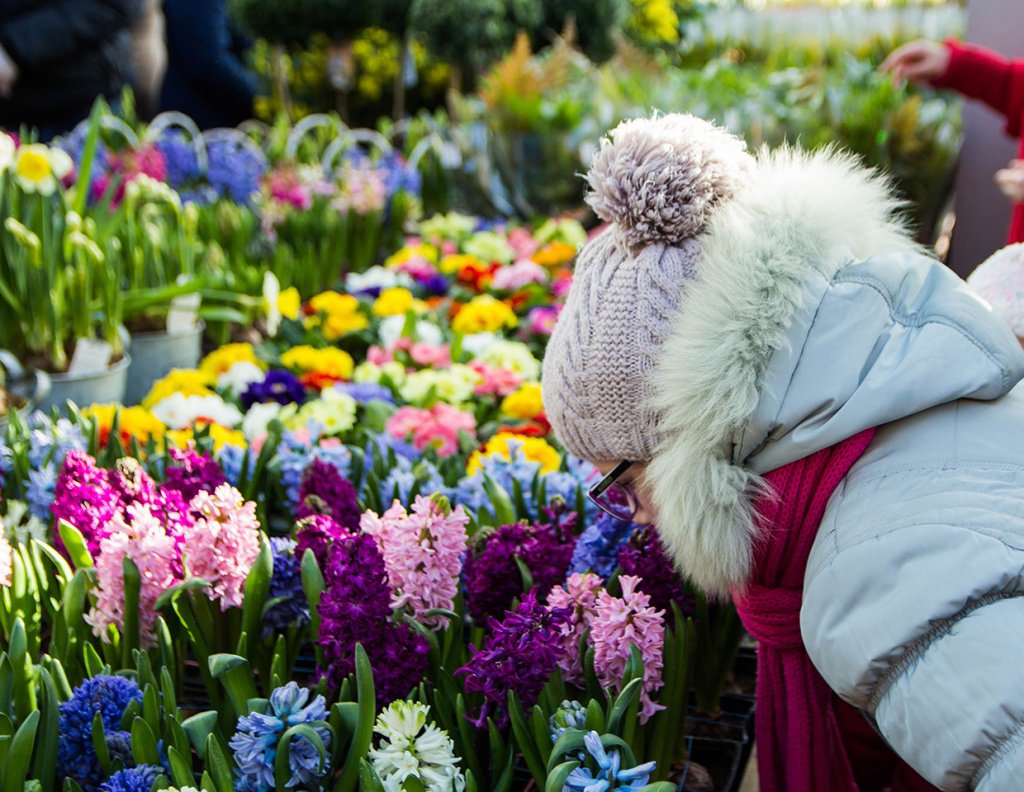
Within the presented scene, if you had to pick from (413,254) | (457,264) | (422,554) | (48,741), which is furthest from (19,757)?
(413,254)

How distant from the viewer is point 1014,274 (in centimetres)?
145

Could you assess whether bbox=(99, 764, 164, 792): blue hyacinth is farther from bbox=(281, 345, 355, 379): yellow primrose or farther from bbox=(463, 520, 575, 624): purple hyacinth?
bbox=(281, 345, 355, 379): yellow primrose

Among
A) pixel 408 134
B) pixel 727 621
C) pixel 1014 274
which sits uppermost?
pixel 1014 274

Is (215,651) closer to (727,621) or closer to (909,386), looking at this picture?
(727,621)

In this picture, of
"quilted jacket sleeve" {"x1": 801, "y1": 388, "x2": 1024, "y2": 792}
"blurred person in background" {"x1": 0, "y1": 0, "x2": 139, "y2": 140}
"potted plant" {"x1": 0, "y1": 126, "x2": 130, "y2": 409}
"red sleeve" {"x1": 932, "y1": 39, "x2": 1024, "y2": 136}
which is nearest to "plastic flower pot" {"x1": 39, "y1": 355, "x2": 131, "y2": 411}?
"potted plant" {"x1": 0, "y1": 126, "x2": 130, "y2": 409}

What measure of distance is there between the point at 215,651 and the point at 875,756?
1.04 metres

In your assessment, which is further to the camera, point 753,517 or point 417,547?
point 417,547

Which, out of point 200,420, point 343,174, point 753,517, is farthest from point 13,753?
point 343,174

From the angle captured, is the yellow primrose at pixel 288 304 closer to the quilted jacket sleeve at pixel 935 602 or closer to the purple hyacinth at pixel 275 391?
the purple hyacinth at pixel 275 391

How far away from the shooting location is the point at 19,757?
1.11 meters

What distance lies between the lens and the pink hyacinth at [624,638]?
1.28m

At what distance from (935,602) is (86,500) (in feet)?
3.80

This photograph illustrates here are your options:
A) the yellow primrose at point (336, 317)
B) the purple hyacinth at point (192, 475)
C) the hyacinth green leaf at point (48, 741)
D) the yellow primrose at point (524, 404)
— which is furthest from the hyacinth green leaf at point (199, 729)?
the yellow primrose at point (336, 317)

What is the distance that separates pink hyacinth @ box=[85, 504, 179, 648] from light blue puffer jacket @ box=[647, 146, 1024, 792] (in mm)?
660
